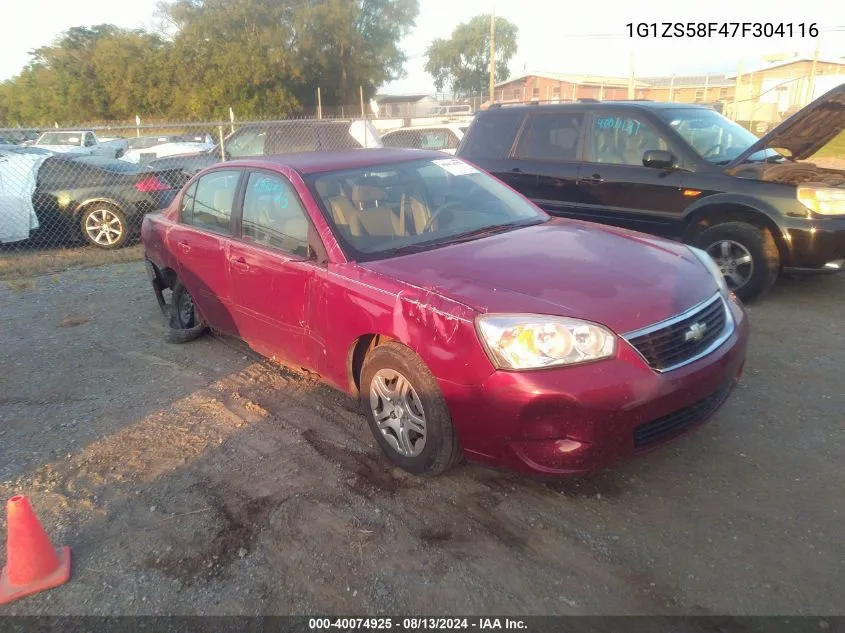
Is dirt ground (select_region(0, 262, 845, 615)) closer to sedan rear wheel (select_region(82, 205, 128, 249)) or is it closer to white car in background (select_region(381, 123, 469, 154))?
sedan rear wheel (select_region(82, 205, 128, 249))

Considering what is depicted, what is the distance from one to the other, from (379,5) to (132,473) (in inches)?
1903

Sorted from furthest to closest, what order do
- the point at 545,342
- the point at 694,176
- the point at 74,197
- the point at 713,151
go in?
the point at 74,197 → the point at 713,151 → the point at 694,176 → the point at 545,342

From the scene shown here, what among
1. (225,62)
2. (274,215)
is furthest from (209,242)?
(225,62)

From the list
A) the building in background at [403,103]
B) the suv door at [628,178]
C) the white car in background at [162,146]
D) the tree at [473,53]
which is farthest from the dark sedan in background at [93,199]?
the tree at [473,53]

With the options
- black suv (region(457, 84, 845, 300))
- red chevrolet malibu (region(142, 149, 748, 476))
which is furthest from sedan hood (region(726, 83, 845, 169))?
red chevrolet malibu (region(142, 149, 748, 476))

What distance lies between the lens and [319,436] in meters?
3.82

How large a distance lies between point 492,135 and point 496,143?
128 millimetres

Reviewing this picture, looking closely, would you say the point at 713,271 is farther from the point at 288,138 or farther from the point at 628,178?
the point at 288,138

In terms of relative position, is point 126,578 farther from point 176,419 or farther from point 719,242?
point 719,242

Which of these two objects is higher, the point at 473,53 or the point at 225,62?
the point at 473,53

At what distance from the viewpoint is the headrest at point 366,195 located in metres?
3.91

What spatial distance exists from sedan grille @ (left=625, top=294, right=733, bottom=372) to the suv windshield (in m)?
3.34

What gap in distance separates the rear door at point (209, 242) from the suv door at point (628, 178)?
3.62m

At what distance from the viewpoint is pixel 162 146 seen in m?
19.0
